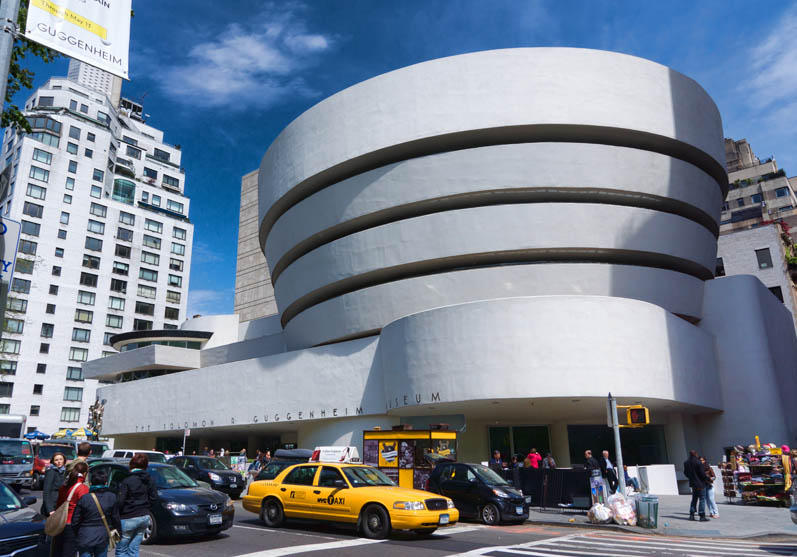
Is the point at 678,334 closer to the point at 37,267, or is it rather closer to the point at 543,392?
the point at 543,392

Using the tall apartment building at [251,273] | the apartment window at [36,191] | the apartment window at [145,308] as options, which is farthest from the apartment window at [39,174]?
the tall apartment building at [251,273]

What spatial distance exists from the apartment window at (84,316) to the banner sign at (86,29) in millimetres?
70819

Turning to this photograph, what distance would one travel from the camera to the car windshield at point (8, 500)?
8.11m

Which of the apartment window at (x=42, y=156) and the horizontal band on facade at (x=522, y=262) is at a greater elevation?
the apartment window at (x=42, y=156)

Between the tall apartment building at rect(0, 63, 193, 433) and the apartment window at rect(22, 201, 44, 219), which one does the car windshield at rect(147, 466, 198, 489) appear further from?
the apartment window at rect(22, 201, 44, 219)

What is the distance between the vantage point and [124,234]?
2987 inches

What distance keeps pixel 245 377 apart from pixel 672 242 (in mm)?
27412

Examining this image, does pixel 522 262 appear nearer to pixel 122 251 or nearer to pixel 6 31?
pixel 6 31

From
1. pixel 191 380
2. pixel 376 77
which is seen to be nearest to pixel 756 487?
pixel 376 77

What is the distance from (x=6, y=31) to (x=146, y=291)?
75.8 metres

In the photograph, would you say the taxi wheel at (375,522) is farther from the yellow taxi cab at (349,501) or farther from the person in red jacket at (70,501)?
the person in red jacket at (70,501)

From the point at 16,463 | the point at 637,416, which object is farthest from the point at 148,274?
the point at 637,416

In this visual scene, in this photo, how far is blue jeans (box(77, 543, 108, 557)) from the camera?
6.57 m

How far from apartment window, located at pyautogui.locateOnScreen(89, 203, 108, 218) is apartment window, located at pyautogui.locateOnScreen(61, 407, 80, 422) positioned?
23.6 meters
